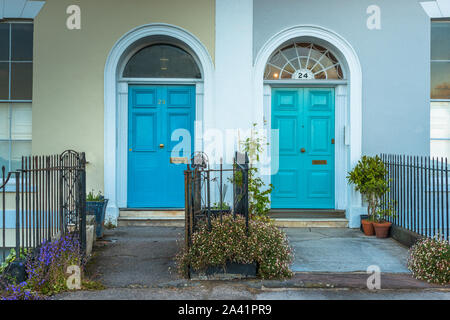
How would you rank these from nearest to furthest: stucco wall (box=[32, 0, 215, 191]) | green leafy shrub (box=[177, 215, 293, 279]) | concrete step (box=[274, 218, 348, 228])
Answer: green leafy shrub (box=[177, 215, 293, 279]) < concrete step (box=[274, 218, 348, 228]) < stucco wall (box=[32, 0, 215, 191])

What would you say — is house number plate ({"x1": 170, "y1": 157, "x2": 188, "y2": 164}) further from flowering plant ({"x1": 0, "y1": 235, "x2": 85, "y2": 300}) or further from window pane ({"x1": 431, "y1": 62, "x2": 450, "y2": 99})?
window pane ({"x1": 431, "y1": 62, "x2": 450, "y2": 99})

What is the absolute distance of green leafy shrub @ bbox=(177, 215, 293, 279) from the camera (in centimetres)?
527

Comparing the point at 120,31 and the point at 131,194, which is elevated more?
the point at 120,31

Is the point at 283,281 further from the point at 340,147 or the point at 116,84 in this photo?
the point at 116,84

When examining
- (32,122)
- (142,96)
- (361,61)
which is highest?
(361,61)

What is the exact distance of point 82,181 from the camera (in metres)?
5.97

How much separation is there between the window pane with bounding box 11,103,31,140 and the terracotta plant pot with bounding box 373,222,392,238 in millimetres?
6565

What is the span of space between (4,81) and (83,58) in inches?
64.2

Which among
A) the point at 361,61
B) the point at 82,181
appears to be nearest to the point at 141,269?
the point at 82,181

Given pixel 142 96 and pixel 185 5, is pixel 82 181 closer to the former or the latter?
pixel 142 96

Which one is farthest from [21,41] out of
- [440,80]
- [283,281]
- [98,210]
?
[440,80]

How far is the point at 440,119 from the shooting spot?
872cm

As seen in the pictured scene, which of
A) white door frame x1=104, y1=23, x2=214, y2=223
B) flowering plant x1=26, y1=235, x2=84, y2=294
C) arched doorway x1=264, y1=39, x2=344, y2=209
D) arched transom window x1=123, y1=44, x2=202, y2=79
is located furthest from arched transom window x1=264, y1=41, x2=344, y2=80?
flowering plant x1=26, y1=235, x2=84, y2=294

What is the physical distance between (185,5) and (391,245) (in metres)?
5.53
